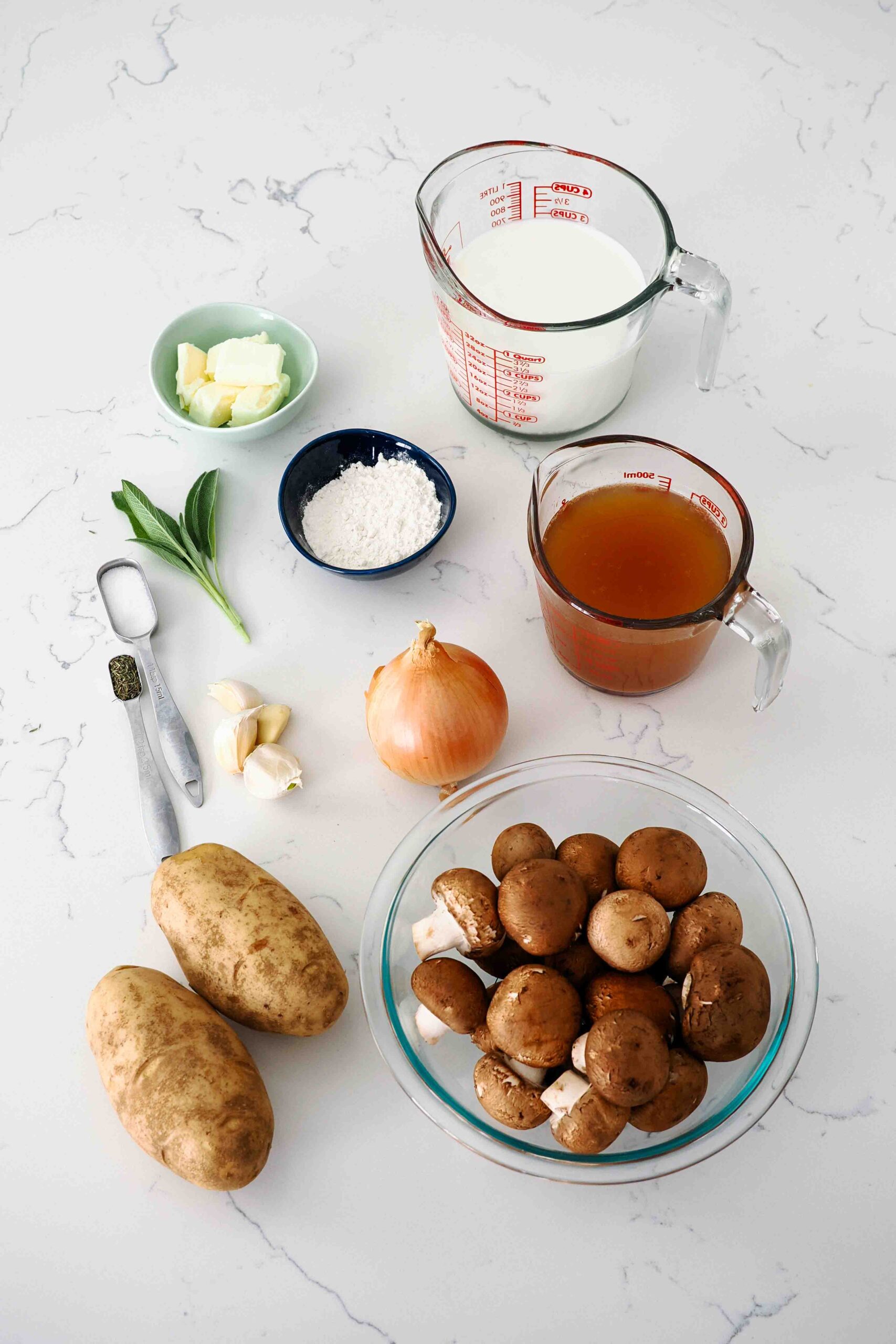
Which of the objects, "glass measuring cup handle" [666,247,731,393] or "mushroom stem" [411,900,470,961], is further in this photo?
"glass measuring cup handle" [666,247,731,393]

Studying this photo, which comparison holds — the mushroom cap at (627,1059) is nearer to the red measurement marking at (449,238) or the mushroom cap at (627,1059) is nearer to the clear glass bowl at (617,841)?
the clear glass bowl at (617,841)

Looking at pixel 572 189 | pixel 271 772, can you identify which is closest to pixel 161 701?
pixel 271 772

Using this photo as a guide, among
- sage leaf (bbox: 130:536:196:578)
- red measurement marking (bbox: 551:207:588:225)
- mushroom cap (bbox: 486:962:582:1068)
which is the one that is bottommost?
mushroom cap (bbox: 486:962:582:1068)

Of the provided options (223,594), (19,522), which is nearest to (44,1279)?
(223,594)

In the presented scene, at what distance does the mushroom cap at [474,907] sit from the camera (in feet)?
3.28

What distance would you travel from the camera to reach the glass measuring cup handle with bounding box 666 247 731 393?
124 centimetres

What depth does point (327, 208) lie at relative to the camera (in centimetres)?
165

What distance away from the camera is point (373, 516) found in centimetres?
135

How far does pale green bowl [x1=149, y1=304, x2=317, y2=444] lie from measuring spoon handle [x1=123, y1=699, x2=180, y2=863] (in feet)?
1.42

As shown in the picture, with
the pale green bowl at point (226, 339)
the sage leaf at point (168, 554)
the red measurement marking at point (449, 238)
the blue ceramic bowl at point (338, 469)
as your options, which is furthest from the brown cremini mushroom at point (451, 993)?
the red measurement marking at point (449, 238)

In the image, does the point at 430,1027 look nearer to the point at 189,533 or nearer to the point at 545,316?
the point at 189,533

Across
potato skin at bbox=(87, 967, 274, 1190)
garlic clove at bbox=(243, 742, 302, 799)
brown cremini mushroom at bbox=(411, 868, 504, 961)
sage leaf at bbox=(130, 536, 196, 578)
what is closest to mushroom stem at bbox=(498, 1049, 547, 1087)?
brown cremini mushroom at bbox=(411, 868, 504, 961)

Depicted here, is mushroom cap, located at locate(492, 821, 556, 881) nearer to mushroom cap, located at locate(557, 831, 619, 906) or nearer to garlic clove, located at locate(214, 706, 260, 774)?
mushroom cap, located at locate(557, 831, 619, 906)

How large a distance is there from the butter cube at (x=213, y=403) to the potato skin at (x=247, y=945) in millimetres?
618
